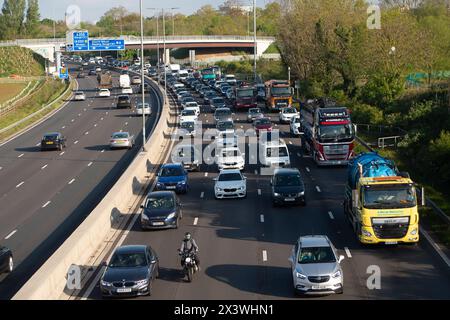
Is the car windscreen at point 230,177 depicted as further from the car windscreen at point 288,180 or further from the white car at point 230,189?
the car windscreen at point 288,180

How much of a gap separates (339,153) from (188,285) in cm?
2280

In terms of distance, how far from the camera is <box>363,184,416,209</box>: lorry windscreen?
27.8 meters

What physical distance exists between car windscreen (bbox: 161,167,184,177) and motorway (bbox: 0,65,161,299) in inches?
120

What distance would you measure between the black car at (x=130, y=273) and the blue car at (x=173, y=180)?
14525 millimetres

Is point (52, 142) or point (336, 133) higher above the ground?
point (336, 133)

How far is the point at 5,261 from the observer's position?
26484 millimetres

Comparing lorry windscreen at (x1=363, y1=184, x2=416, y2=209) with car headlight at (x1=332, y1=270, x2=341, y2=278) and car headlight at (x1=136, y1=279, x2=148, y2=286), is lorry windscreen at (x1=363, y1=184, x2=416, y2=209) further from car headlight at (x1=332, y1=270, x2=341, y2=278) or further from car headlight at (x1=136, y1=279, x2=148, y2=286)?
car headlight at (x1=136, y1=279, x2=148, y2=286)

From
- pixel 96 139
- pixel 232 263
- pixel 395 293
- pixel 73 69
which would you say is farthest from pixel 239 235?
pixel 73 69

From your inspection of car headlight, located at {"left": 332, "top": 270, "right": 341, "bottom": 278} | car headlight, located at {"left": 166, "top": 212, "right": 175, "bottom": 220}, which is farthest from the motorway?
car headlight, located at {"left": 332, "top": 270, "right": 341, "bottom": 278}

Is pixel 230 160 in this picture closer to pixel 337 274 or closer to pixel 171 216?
pixel 171 216

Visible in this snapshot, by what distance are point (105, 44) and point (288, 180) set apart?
8652cm

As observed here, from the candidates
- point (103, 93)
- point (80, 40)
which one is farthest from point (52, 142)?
point (80, 40)

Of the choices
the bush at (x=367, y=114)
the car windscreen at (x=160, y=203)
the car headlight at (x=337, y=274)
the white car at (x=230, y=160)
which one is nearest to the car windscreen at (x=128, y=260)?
the car headlight at (x=337, y=274)

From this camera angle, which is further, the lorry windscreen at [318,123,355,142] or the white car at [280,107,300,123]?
the white car at [280,107,300,123]
